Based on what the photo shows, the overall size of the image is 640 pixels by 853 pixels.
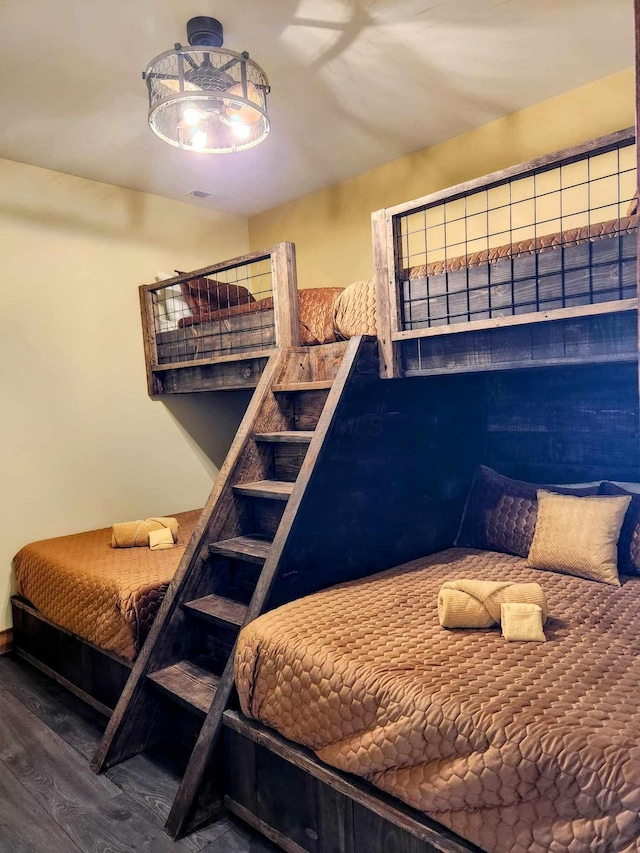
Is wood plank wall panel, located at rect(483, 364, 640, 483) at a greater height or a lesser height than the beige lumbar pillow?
greater

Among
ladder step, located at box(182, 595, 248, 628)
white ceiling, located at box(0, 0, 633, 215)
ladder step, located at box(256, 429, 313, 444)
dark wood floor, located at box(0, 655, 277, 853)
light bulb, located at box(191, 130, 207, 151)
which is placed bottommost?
dark wood floor, located at box(0, 655, 277, 853)

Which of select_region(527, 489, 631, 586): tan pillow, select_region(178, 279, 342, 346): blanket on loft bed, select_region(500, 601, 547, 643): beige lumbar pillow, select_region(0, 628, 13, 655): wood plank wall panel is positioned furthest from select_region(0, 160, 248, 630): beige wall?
select_region(500, 601, 547, 643): beige lumbar pillow

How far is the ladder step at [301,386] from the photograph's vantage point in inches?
91.6

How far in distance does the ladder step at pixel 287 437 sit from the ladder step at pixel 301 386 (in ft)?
0.61

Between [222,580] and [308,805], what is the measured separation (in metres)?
0.89

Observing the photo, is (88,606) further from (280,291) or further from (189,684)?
(280,291)

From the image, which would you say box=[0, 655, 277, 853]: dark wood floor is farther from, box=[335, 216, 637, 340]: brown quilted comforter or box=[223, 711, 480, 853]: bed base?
box=[335, 216, 637, 340]: brown quilted comforter

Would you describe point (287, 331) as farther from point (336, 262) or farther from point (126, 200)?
point (126, 200)

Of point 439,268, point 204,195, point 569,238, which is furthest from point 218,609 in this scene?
point 204,195

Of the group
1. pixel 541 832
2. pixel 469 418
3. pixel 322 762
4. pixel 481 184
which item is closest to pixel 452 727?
pixel 541 832

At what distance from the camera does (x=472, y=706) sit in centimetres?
128

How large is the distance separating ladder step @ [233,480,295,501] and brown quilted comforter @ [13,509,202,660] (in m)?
0.58

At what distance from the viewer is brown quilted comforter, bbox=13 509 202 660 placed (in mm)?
2334

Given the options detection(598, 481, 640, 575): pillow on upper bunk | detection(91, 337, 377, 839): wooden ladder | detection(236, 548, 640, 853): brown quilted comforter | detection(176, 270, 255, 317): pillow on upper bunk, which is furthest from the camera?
detection(176, 270, 255, 317): pillow on upper bunk
